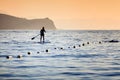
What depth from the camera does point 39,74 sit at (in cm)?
2462

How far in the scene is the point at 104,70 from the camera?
1060 inches

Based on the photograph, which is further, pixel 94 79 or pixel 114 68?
pixel 114 68

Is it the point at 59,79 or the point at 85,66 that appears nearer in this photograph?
the point at 59,79

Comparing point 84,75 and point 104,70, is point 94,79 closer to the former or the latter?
point 84,75

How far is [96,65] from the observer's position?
30.1 meters

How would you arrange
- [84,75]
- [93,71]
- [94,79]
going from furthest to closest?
[93,71], [84,75], [94,79]

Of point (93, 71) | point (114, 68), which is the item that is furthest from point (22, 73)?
point (114, 68)

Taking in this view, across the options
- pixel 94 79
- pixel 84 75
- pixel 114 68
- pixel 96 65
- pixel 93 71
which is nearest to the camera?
pixel 94 79

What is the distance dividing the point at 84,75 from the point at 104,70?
3010 mm

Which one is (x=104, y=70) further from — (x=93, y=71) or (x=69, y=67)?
(x=69, y=67)

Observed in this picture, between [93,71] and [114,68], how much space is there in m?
2.73

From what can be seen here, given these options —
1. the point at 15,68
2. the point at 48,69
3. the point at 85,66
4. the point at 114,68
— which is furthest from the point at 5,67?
the point at 114,68

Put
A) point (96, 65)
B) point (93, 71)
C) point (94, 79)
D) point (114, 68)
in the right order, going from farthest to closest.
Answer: point (96, 65), point (114, 68), point (93, 71), point (94, 79)

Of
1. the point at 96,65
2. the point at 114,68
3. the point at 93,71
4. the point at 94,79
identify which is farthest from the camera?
the point at 96,65
